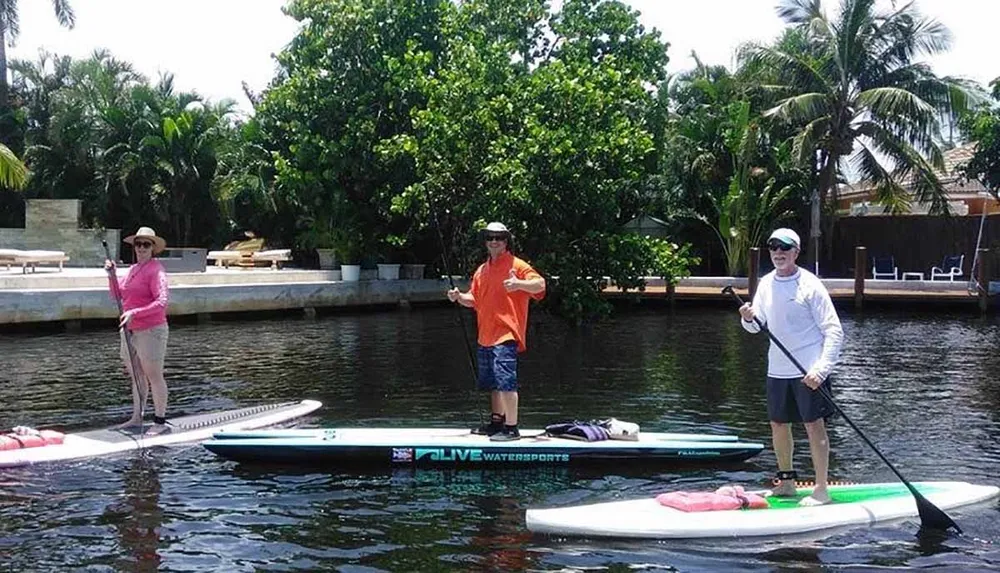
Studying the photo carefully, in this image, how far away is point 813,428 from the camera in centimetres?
780

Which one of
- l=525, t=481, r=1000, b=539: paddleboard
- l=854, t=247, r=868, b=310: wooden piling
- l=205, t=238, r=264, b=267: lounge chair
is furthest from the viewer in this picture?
l=205, t=238, r=264, b=267: lounge chair

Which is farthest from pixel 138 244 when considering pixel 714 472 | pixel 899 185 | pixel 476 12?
pixel 899 185

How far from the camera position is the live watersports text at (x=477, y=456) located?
9912mm

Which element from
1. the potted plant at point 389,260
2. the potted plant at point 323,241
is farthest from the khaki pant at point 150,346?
the potted plant at point 323,241

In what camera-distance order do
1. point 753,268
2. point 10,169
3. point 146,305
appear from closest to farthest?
point 146,305, point 10,169, point 753,268

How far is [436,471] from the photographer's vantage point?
9961 mm

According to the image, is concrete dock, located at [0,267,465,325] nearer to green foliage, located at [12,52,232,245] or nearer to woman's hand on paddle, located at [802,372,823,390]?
green foliage, located at [12,52,232,245]

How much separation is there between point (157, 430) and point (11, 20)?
107 feet

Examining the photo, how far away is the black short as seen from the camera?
7648 millimetres

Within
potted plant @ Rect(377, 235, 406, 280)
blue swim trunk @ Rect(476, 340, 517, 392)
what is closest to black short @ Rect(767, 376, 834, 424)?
blue swim trunk @ Rect(476, 340, 517, 392)

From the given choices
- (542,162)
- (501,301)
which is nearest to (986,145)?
(542,162)

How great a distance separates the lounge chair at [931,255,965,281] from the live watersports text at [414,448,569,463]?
2802cm

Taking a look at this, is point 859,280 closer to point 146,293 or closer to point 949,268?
point 949,268

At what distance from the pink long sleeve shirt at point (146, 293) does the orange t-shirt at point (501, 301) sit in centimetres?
312
